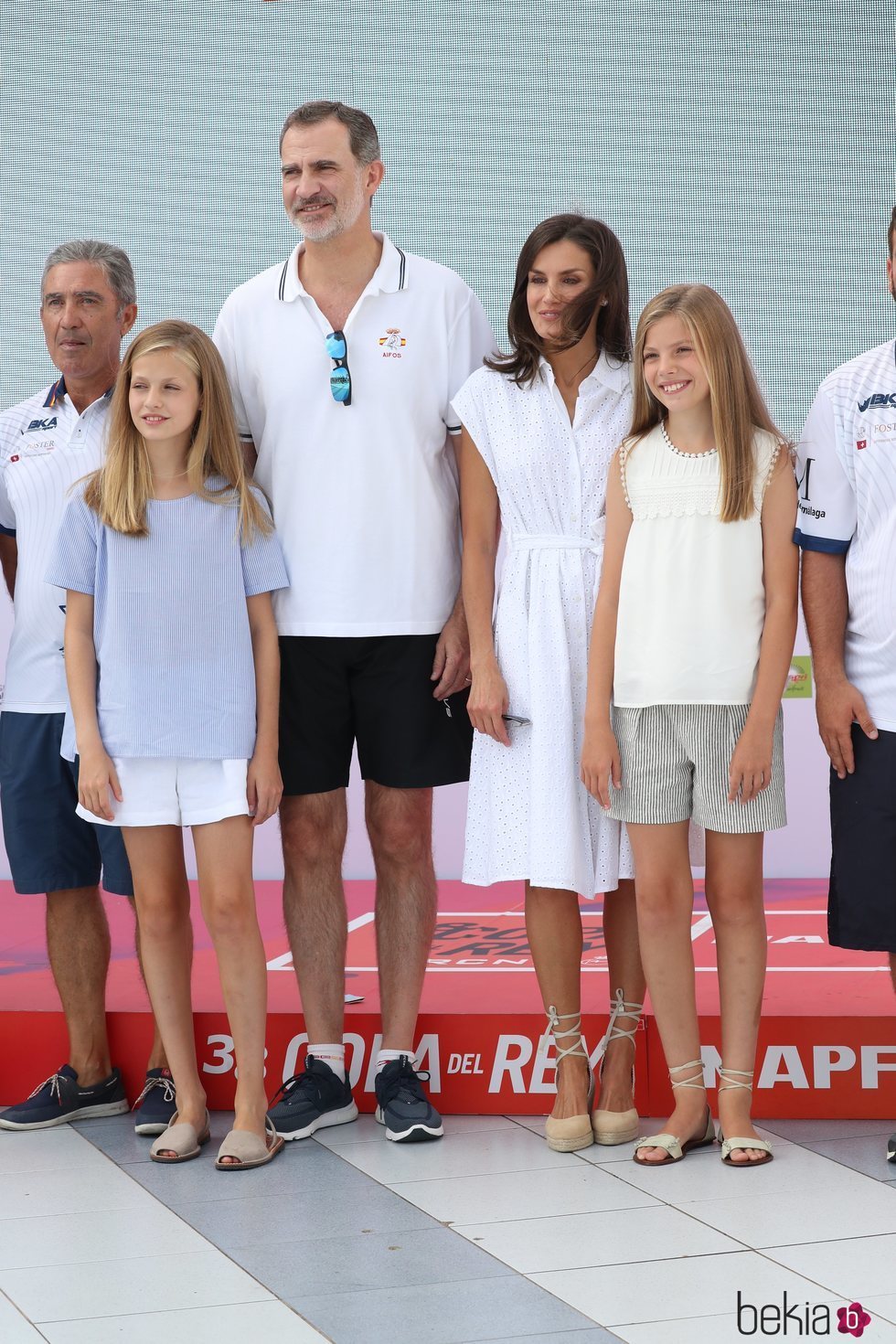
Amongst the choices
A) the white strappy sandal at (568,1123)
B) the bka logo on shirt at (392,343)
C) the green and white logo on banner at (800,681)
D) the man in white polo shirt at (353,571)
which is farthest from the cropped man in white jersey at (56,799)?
the green and white logo on banner at (800,681)

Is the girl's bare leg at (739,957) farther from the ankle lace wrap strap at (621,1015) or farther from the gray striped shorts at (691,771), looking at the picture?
the ankle lace wrap strap at (621,1015)

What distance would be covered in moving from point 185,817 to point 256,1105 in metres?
0.49

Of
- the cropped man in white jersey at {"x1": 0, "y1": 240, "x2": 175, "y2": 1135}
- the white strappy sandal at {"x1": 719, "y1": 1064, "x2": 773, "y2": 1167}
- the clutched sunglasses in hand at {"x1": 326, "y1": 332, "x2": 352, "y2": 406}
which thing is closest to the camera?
the white strappy sandal at {"x1": 719, "y1": 1064, "x2": 773, "y2": 1167}

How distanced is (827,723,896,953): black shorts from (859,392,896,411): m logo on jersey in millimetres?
518

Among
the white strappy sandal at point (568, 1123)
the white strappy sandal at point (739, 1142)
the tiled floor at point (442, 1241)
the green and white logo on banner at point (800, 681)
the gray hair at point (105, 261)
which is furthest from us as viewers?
the green and white logo on banner at point (800, 681)

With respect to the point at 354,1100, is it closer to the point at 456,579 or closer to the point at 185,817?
the point at 185,817

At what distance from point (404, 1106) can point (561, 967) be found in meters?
0.36

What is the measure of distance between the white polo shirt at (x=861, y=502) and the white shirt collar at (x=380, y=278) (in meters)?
0.77

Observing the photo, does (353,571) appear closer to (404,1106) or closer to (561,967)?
(561,967)

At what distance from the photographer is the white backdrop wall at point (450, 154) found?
4762 mm

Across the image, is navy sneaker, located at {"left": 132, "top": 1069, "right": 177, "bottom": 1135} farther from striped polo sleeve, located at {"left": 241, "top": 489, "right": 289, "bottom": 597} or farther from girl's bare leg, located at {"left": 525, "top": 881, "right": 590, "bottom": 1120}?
striped polo sleeve, located at {"left": 241, "top": 489, "right": 289, "bottom": 597}

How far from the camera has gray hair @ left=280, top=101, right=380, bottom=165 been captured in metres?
2.69

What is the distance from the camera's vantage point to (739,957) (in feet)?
8.02

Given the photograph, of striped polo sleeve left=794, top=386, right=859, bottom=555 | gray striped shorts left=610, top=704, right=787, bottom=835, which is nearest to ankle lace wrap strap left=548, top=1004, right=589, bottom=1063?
gray striped shorts left=610, top=704, right=787, bottom=835
